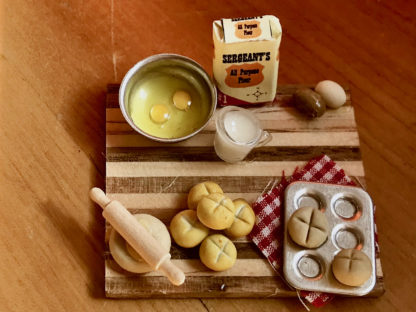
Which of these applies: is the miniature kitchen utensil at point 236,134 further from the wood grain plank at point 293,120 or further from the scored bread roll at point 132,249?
the scored bread roll at point 132,249

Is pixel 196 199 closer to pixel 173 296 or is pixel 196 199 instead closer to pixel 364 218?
pixel 173 296

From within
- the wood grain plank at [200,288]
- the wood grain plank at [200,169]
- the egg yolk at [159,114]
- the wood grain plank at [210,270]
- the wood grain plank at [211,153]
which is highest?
the egg yolk at [159,114]

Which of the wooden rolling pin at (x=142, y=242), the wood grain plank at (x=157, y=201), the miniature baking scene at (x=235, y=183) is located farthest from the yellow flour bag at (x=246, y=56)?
the wooden rolling pin at (x=142, y=242)

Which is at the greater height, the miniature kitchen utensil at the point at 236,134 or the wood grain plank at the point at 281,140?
the miniature kitchen utensil at the point at 236,134

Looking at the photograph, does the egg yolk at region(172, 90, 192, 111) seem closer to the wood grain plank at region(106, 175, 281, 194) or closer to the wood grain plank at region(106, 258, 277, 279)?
the wood grain plank at region(106, 175, 281, 194)

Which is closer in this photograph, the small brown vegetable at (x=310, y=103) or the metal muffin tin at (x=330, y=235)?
the metal muffin tin at (x=330, y=235)

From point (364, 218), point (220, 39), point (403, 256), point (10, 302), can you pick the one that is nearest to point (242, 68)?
point (220, 39)

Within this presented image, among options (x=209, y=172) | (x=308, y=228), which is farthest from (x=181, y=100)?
(x=308, y=228)
